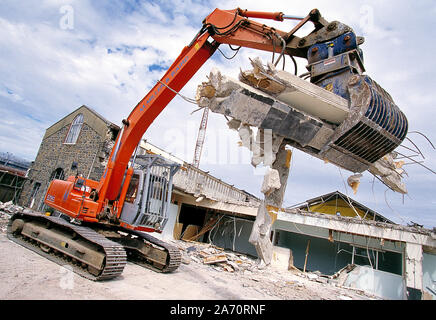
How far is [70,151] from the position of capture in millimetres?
15227

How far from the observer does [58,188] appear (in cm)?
633

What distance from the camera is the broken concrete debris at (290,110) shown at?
10.8 ft

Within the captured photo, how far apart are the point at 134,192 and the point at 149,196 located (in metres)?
0.72

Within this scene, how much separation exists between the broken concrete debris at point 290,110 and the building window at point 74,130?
572 inches

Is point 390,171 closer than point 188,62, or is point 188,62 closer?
point 390,171

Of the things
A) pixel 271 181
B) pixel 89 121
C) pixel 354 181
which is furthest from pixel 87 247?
pixel 89 121

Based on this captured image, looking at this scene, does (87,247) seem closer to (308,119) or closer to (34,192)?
(308,119)

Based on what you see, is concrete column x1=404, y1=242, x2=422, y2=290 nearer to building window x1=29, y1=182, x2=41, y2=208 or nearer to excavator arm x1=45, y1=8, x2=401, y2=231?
excavator arm x1=45, y1=8, x2=401, y2=231

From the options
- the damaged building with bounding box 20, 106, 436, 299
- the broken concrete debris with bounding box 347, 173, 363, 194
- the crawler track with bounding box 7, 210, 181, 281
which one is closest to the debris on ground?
the damaged building with bounding box 20, 106, 436, 299

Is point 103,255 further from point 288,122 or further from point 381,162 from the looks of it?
point 381,162

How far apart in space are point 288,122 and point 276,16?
2.72 meters

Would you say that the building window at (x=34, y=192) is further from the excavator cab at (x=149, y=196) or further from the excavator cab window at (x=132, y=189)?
the excavator cab at (x=149, y=196)

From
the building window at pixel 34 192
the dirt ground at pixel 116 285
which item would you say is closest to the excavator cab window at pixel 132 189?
the dirt ground at pixel 116 285
